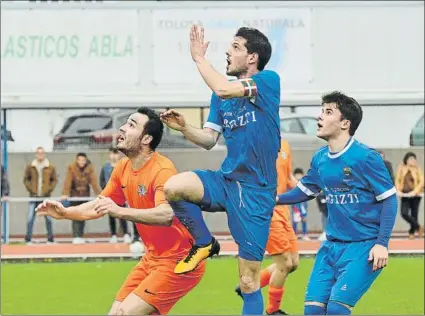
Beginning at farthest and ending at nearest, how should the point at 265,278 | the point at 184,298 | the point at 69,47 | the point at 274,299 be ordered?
1. the point at 69,47
2. the point at 184,298
3. the point at 265,278
4. the point at 274,299

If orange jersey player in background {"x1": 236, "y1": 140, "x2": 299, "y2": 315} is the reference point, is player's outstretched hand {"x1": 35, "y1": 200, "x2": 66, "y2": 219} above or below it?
above

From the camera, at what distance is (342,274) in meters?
8.79

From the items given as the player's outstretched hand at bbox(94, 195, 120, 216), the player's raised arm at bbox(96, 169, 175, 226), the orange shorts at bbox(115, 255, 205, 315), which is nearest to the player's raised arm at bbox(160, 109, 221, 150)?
the player's raised arm at bbox(96, 169, 175, 226)

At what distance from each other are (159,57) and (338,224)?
657 inches

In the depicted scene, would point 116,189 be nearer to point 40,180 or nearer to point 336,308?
point 336,308

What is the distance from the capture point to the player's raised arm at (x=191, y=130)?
8383 mm

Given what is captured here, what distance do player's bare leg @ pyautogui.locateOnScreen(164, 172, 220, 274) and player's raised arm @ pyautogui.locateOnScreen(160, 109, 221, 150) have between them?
0.36 meters

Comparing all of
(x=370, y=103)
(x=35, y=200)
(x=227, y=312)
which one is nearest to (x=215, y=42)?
(x=370, y=103)

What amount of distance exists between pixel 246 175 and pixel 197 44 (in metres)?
1.10

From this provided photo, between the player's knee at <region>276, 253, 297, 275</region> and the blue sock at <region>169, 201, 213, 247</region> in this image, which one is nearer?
the blue sock at <region>169, 201, 213, 247</region>

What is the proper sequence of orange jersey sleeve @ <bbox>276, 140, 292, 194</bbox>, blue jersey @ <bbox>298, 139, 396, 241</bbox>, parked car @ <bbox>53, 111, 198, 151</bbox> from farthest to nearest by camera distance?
parked car @ <bbox>53, 111, 198, 151</bbox>
orange jersey sleeve @ <bbox>276, 140, 292, 194</bbox>
blue jersey @ <bbox>298, 139, 396, 241</bbox>

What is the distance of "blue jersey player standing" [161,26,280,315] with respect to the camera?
27.4ft

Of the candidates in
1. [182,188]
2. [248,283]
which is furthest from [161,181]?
[248,283]

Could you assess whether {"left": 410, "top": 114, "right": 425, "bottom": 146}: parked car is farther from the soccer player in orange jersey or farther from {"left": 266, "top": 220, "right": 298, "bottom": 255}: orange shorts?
the soccer player in orange jersey
